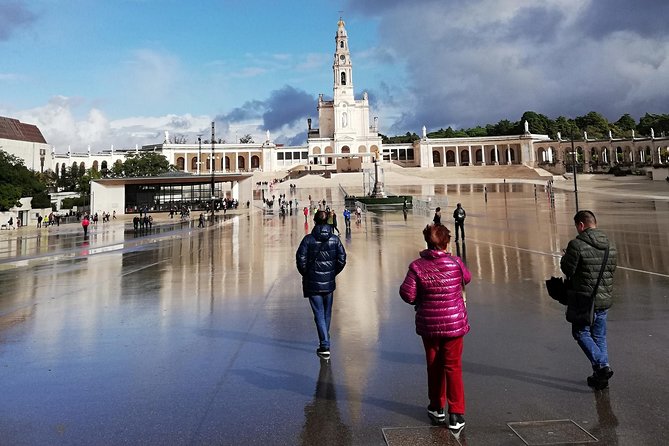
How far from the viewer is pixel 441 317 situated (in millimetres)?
3801

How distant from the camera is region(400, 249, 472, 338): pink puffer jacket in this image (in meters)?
3.80

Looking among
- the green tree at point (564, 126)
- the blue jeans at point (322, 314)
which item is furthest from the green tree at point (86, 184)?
the green tree at point (564, 126)

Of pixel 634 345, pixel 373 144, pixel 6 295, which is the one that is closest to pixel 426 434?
pixel 634 345

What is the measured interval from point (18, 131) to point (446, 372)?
12932cm

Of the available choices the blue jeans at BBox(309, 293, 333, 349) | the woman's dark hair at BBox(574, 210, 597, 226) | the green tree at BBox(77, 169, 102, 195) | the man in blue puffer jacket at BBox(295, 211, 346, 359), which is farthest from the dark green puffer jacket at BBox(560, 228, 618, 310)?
the green tree at BBox(77, 169, 102, 195)

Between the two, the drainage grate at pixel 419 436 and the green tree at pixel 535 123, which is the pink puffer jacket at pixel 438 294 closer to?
the drainage grate at pixel 419 436

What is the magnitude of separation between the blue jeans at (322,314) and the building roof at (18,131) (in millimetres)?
120534

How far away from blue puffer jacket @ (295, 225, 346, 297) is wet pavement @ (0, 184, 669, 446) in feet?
2.74

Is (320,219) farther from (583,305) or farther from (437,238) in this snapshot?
(583,305)

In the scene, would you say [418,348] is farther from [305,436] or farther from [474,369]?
[305,436]

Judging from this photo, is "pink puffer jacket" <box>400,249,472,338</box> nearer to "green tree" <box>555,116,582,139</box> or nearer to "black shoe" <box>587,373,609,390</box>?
"black shoe" <box>587,373,609,390</box>

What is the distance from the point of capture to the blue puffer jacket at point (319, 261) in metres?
5.57

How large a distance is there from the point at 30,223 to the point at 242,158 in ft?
236

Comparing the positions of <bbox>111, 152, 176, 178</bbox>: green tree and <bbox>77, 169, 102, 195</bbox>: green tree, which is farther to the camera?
<bbox>111, 152, 176, 178</bbox>: green tree
